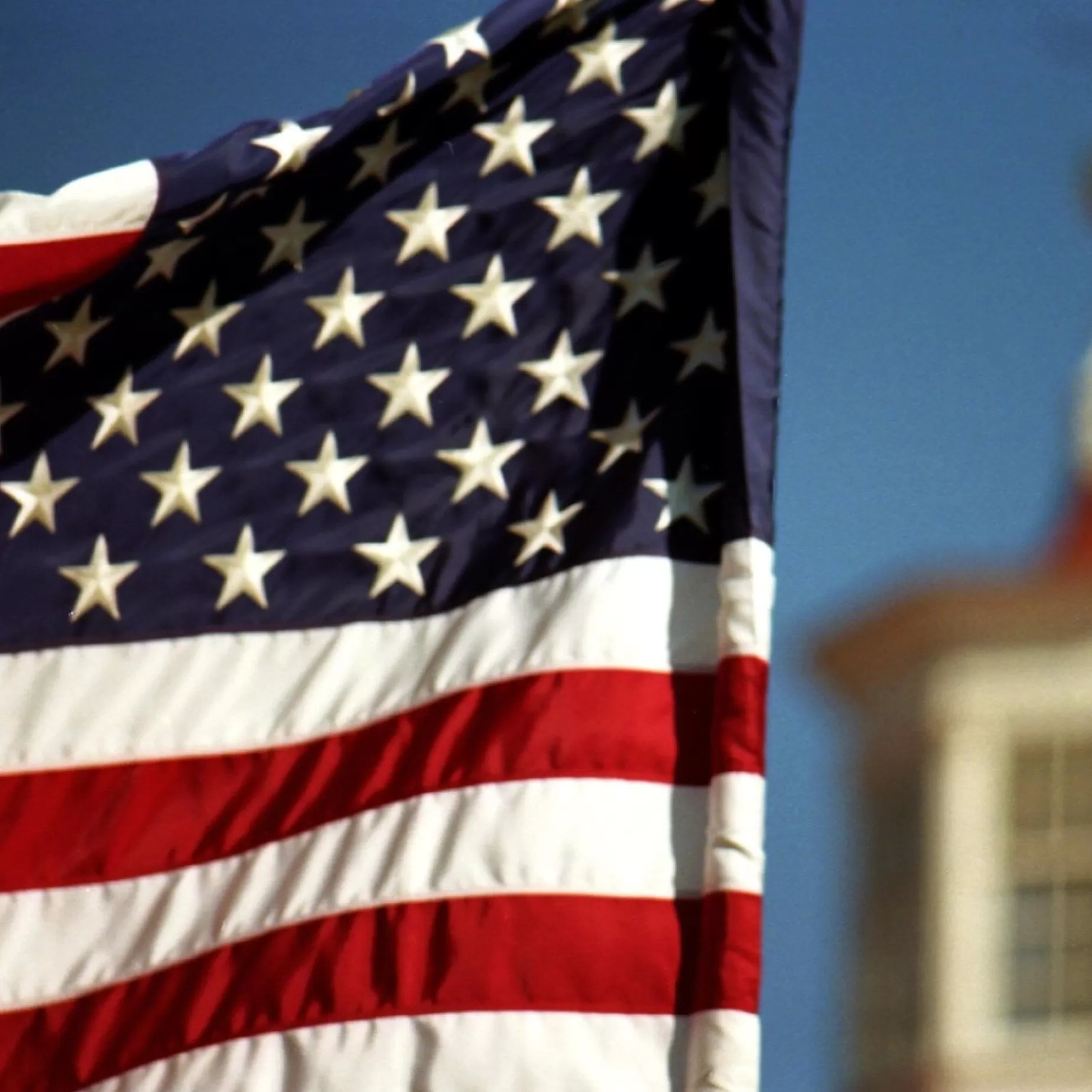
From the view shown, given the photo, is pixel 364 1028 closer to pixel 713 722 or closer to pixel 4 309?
pixel 713 722

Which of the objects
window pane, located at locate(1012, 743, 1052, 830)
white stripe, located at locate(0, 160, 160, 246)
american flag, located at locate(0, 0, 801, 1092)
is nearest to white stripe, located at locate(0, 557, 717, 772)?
american flag, located at locate(0, 0, 801, 1092)

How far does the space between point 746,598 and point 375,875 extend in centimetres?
58

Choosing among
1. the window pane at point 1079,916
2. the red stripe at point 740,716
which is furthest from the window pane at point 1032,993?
the red stripe at point 740,716

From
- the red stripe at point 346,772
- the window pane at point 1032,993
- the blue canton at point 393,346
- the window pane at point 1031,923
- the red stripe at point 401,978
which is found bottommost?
the red stripe at point 401,978

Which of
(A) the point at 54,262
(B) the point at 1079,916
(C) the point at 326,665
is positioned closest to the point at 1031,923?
(B) the point at 1079,916

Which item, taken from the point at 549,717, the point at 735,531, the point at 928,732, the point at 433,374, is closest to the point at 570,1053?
the point at 549,717

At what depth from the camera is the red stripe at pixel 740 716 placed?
2891 millimetres

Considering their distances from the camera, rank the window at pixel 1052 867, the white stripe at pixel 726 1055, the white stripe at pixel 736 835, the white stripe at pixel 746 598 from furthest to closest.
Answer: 1. the window at pixel 1052 867
2. the white stripe at pixel 746 598
3. the white stripe at pixel 736 835
4. the white stripe at pixel 726 1055

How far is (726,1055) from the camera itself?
8.89 feet

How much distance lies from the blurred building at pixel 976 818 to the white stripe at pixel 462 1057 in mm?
6493

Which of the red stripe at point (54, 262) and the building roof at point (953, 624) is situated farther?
the building roof at point (953, 624)

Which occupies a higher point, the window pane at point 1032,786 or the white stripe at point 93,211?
the window pane at point 1032,786

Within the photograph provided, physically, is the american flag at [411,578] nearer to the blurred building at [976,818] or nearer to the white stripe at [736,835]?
→ the white stripe at [736,835]

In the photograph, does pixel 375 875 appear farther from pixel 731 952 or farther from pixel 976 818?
pixel 976 818
